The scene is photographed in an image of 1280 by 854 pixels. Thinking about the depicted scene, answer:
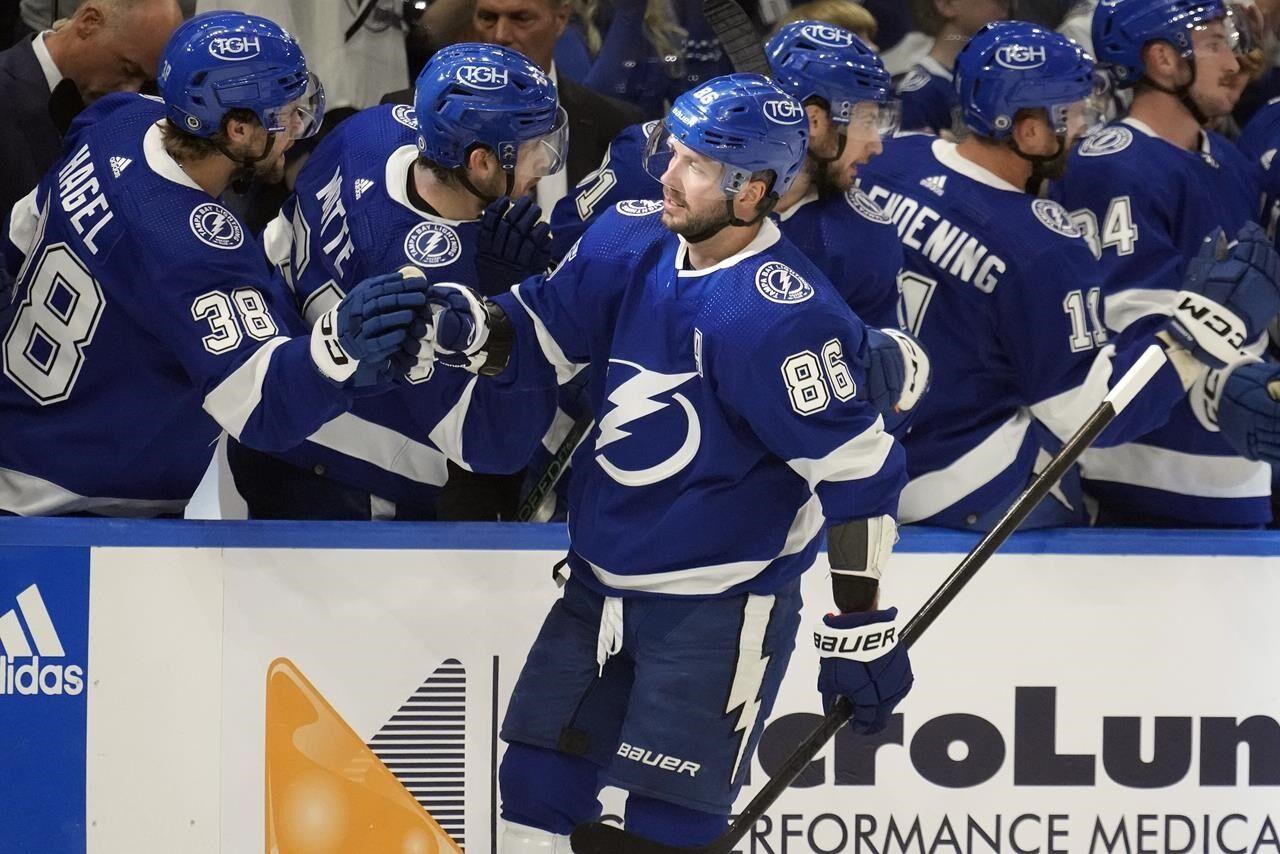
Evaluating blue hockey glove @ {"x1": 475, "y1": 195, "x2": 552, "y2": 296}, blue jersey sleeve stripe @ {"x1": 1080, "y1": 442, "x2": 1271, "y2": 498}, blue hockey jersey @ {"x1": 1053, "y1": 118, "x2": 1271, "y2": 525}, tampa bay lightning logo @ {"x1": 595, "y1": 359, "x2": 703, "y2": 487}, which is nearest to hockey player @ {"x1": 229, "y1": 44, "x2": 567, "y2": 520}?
blue hockey glove @ {"x1": 475, "y1": 195, "x2": 552, "y2": 296}

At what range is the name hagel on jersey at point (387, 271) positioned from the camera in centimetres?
364

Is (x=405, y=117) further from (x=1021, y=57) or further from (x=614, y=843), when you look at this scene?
(x=614, y=843)

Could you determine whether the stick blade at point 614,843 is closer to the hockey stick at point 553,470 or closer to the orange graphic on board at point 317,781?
the orange graphic on board at point 317,781

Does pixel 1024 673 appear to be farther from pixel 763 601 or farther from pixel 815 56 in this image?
pixel 815 56

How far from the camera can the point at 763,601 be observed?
3.21 metres

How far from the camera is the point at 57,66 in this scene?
169 inches

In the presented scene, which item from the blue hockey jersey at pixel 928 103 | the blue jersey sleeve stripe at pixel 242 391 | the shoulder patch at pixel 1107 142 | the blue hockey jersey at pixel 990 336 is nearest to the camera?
the blue jersey sleeve stripe at pixel 242 391

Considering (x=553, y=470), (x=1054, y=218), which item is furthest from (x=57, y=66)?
(x=1054, y=218)

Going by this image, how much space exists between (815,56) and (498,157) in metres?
0.71

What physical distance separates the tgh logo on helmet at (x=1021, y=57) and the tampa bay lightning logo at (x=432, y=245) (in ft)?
3.96

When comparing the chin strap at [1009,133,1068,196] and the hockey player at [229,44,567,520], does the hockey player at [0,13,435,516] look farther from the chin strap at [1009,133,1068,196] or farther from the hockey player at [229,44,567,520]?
the chin strap at [1009,133,1068,196]

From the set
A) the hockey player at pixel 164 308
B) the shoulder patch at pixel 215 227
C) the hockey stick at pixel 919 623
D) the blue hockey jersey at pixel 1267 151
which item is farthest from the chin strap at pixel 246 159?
the blue hockey jersey at pixel 1267 151

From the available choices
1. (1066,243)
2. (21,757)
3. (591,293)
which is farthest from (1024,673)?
(21,757)

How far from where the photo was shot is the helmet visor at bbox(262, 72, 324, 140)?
358 cm
